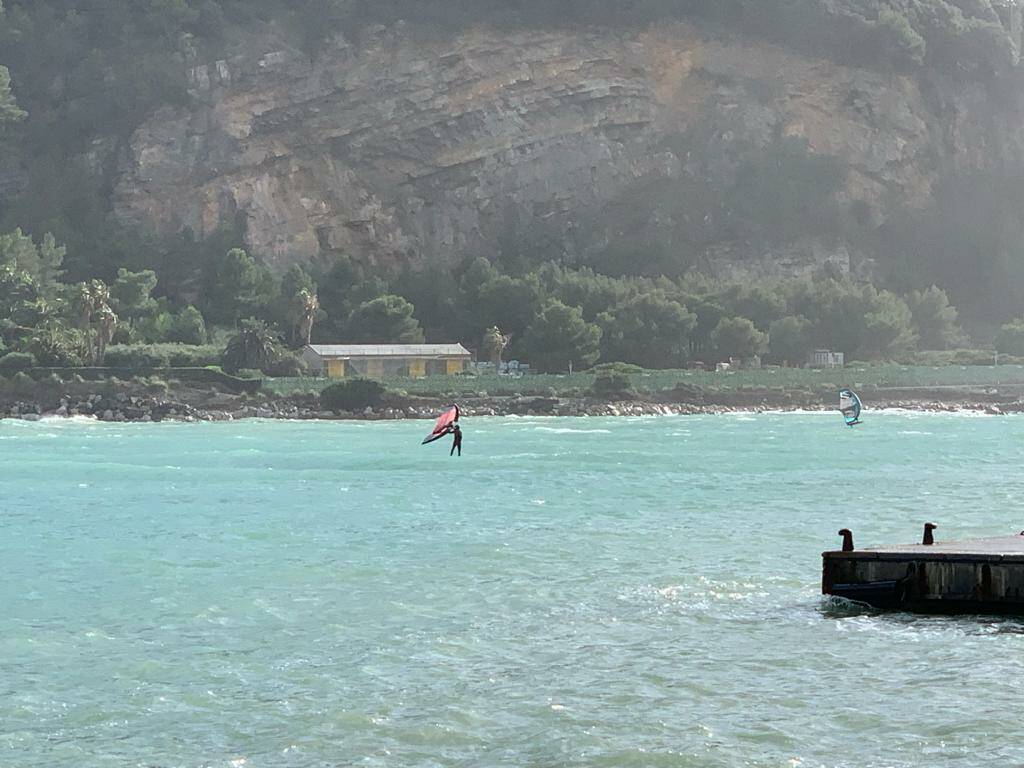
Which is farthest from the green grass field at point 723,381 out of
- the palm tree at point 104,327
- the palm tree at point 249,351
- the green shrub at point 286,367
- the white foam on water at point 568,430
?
the white foam on water at point 568,430

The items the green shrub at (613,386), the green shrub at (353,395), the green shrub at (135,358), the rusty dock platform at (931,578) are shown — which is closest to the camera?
the rusty dock platform at (931,578)

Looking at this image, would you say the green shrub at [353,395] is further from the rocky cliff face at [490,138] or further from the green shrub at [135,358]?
the rocky cliff face at [490,138]

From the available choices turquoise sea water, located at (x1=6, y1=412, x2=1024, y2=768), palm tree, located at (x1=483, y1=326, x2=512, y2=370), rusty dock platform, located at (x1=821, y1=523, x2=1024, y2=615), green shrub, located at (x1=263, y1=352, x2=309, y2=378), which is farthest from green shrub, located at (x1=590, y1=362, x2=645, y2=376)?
rusty dock platform, located at (x1=821, y1=523, x2=1024, y2=615)

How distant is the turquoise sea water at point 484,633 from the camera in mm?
17781

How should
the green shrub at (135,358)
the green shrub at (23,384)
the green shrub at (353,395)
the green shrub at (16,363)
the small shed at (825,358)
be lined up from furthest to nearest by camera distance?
the small shed at (825,358), the green shrub at (135,358), the green shrub at (16,363), the green shrub at (353,395), the green shrub at (23,384)

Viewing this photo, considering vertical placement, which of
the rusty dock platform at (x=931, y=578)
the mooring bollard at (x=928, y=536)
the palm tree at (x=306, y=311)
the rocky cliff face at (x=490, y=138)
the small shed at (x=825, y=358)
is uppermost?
the rocky cliff face at (x=490, y=138)

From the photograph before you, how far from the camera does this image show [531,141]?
16000cm

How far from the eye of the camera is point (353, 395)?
108 m

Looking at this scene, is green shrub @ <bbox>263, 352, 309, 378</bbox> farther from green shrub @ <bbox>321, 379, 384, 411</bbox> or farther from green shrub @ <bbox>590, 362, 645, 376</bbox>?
green shrub @ <bbox>590, 362, 645, 376</bbox>

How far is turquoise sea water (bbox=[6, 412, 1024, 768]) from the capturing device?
700 inches

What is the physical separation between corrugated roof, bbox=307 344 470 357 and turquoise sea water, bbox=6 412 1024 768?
7115cm

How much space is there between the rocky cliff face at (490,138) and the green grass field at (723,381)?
37029 mm

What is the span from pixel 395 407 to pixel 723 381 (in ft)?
89.2

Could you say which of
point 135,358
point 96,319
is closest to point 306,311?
point 96,319
